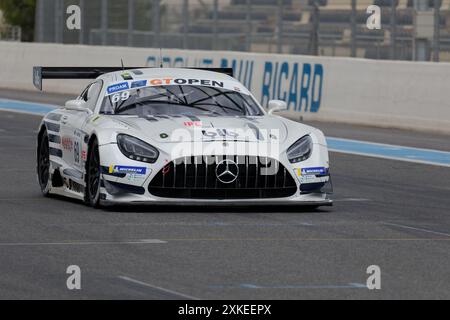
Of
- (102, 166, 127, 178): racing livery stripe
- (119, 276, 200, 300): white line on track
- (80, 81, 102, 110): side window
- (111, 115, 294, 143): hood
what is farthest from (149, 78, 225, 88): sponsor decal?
(119, 276, 200, 300): white line on track

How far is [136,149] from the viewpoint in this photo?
42.6 feet

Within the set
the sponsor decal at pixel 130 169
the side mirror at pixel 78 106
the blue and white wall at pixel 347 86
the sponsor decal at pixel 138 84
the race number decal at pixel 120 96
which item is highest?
the sponsor decal at pixel 138 84

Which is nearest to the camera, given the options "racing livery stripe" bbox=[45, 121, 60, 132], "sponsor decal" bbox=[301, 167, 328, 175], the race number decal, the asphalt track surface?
the asphalt track surface

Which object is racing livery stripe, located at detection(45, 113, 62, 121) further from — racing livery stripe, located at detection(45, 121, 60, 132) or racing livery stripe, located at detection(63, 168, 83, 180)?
racing livery stripe, located at detection(63, 168, 83, 180)

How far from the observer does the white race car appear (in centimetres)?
1296

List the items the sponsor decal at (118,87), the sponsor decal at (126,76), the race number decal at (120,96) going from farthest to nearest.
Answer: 1. the sponsor decal at (126,76)
2. the sponsor decal at (118,87)
3. the race number decal at (120,96)

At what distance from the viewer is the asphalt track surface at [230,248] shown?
8.87 metres

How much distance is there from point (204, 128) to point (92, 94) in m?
1.99

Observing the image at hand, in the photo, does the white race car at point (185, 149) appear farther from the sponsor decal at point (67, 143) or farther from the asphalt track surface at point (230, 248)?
the asphalt track surface at point (230, 248)

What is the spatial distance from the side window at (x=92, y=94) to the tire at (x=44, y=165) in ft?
2.07

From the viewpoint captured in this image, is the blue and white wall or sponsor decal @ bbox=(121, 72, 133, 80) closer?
sponsor decal @ bbox=(121, 72, 133, 80)

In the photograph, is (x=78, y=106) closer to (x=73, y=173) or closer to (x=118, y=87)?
(x=118, y=87)

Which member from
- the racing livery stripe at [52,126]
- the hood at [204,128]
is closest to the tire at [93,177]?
the hood at [204,128]

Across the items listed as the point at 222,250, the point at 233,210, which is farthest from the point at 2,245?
the point at 233,210
